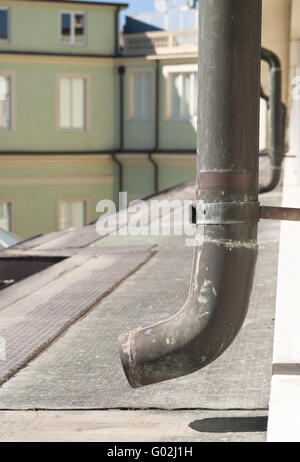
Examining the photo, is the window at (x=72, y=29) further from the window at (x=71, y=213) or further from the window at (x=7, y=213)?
the window at (x=7, y=213)

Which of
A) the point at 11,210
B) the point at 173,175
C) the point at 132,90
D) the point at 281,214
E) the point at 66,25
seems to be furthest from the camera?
the point at 132,90

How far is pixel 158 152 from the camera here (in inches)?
1134

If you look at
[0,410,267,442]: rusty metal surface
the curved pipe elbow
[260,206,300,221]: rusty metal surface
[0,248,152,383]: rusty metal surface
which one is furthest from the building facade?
the curved pipe elbow

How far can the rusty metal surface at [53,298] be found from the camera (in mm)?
4926

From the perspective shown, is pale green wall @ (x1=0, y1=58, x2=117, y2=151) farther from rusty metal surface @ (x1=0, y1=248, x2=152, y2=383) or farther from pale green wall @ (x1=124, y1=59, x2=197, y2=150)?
rusty metal surface @ (x1=0, y1=248, x2=152, y2=383)

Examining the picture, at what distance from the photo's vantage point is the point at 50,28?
28.9 meters

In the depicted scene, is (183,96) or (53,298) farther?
(183,96)

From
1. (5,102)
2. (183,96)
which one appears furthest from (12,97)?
(183,96)

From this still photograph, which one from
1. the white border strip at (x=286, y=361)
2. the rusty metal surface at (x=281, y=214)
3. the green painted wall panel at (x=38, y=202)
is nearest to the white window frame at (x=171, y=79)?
the green painted wall panel at (x=38, y=202)

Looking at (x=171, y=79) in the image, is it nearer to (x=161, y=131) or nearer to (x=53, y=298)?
(x=161, y=131)

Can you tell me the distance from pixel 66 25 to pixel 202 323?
2736 cm

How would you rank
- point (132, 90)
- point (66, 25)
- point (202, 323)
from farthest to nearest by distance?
1. point (132, 90)
2. point (66, 25)
3. point (202, 323)

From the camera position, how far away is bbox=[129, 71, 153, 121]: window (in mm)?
29062

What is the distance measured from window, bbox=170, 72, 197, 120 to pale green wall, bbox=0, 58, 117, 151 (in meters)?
2.13
